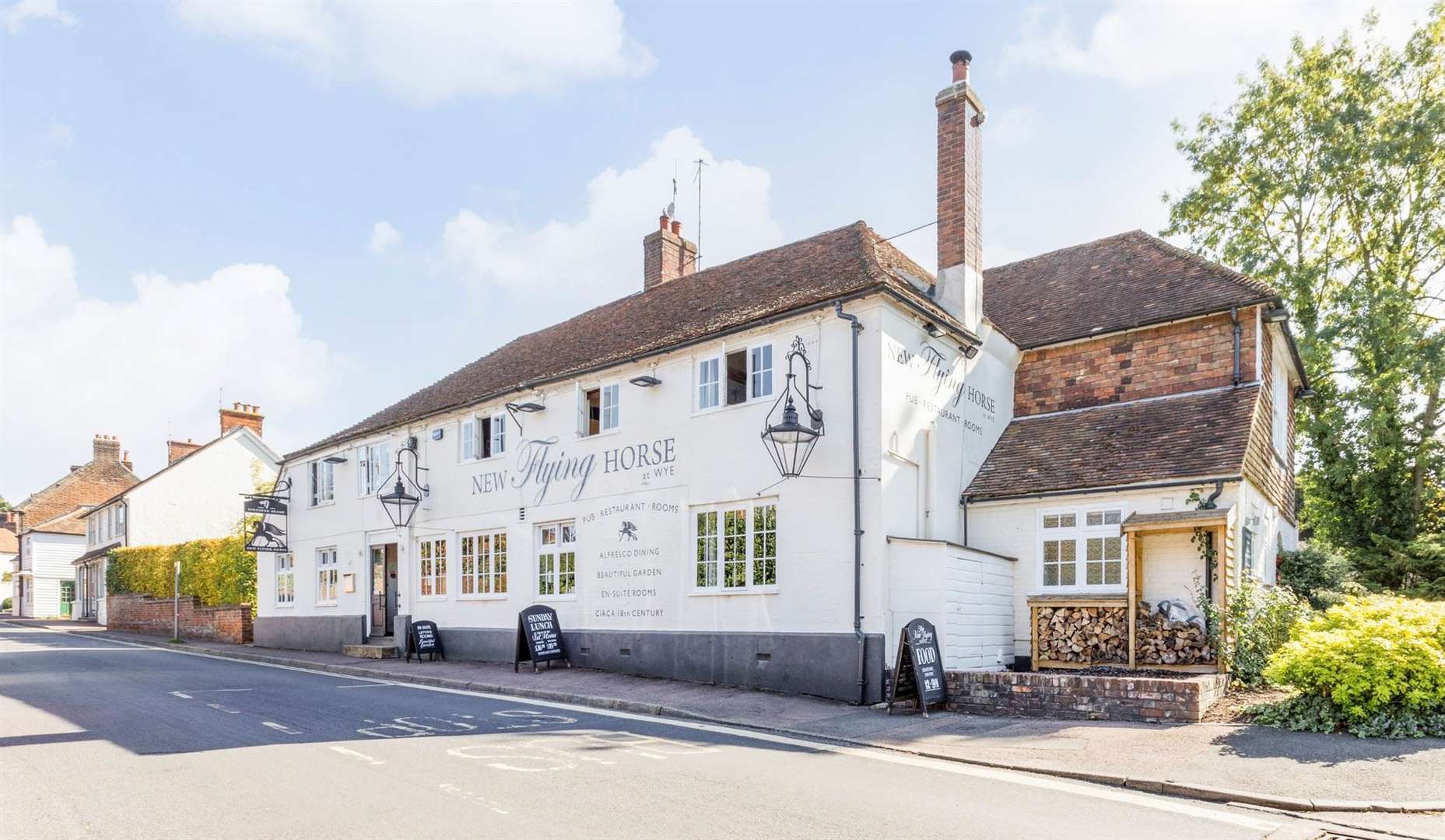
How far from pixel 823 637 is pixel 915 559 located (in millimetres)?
1761

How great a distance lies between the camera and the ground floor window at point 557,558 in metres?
18.7

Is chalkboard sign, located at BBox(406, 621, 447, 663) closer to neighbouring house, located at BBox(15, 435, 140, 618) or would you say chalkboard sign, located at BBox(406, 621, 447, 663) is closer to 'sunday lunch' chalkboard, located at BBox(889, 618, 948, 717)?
'sunday lunch' chalkboard, located at BBox(889, 618, 948, 717)

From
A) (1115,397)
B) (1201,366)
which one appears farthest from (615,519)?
(1201,366)

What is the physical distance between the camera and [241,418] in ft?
147

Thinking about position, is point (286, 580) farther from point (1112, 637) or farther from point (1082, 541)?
point (1112, 637)

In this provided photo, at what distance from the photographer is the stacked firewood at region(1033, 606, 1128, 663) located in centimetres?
1421

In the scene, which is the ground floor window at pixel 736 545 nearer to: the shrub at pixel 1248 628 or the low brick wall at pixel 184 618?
the shrub at pixel 1248 628

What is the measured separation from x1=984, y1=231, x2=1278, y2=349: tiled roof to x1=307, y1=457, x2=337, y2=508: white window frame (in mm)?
17135

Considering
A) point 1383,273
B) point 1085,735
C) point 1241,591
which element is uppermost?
point 1383,273

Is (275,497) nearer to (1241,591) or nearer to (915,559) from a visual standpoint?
(915,559)

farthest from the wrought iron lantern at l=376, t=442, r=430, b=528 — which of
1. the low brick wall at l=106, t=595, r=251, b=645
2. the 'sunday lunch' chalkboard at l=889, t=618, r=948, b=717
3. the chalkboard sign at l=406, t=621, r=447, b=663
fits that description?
the 'sunday lunch' chalkboard at l=889, t=618, r=948, b=717

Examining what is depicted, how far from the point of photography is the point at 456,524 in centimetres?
2142

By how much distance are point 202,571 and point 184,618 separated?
1601mm

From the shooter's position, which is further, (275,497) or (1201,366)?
(275,497)
